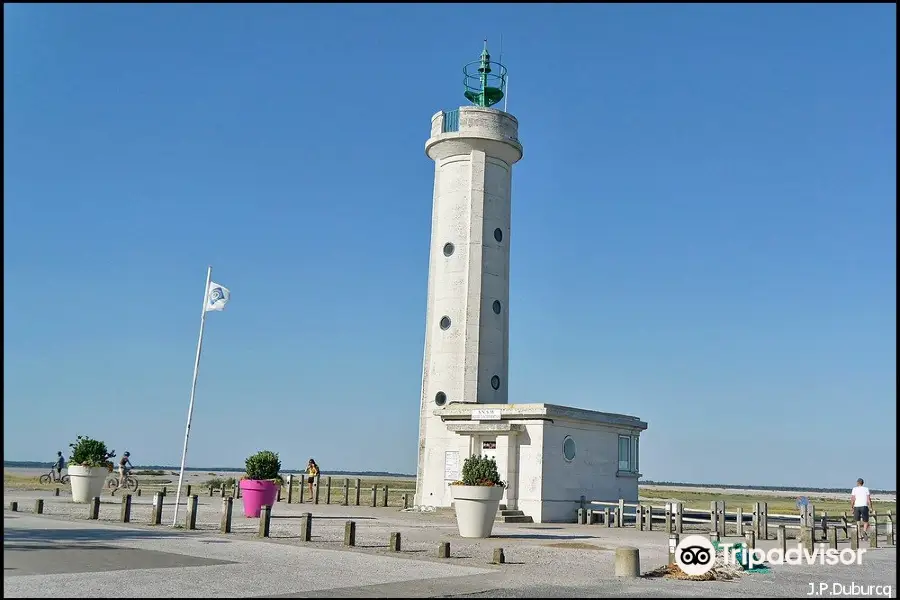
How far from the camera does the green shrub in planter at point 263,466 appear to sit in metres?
24.6

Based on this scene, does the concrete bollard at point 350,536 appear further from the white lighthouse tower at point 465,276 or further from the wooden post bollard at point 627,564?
the white lighthouse tower at point 465,276

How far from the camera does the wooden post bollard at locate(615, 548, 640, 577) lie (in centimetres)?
1445

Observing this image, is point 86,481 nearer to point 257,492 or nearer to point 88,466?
point 88,466

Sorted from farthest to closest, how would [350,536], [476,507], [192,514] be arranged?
[476,507], [192,514], [350,536]

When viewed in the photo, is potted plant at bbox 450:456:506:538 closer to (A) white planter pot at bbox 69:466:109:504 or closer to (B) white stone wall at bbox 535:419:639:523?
(B) white stone wall at bbox 535:419:639:523

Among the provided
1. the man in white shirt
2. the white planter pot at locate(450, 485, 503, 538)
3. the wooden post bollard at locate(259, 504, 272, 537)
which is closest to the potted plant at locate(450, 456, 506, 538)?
the white planter pot at locate(450, 485, 503, 538)

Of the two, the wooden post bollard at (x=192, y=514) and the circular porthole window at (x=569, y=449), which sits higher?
the circular porthole window at (x=569, y=449)

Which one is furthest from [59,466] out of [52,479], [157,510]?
[157,510]

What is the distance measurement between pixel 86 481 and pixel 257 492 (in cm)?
696

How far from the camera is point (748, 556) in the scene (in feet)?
55.4

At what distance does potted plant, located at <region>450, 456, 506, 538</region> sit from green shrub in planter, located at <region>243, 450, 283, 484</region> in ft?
20.4

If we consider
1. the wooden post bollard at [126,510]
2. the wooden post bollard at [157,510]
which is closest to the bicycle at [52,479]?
the wooden post bollard at [126,510]

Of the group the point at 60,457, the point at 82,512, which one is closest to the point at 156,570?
the point at 82,512

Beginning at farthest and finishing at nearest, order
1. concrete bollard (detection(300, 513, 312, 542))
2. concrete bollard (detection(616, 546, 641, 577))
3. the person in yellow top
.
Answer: the person in yellow top
concrete bollard (detection(300, 513, 312, 542))
concrete bollard (detection(616, 546, 641, 577))
